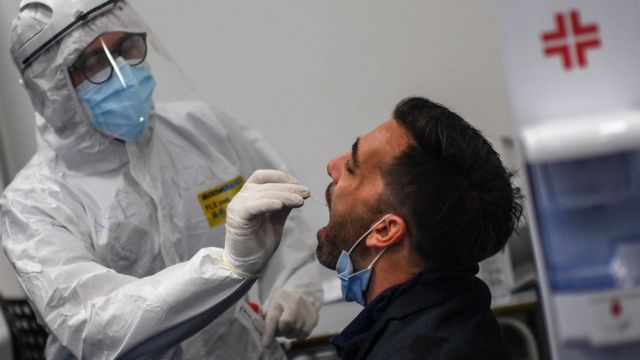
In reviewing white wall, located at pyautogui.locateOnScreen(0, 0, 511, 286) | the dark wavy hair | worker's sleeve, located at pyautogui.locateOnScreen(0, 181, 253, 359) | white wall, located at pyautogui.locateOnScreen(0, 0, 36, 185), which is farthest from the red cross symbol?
white wall, located at pyautogui.locateOnScreen(0, 0, 36, 185)

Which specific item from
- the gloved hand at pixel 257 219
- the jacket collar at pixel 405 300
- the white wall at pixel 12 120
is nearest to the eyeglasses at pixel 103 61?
the gloved hand at pixel 257 219

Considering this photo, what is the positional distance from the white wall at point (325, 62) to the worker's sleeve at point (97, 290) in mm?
860

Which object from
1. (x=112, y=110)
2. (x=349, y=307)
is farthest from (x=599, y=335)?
(x=112, y=110)

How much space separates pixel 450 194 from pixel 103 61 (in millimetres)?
972

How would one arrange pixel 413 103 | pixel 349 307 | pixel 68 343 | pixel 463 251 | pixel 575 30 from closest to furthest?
pixel 463 251
pixel 413 103
pixel 68 343
pixel 575 30
pixel 349 307

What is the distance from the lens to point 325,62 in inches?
109

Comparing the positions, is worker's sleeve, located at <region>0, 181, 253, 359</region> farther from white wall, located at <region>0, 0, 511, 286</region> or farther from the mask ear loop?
white wall, located at <region>0, 0, 511, 286</region>

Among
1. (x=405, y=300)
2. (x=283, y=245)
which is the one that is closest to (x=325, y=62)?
(x=283, y=245)

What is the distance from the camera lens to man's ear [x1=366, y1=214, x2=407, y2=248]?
1.55 meters

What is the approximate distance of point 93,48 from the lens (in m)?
2.07

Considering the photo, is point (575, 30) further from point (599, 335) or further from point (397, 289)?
point (397, 289)

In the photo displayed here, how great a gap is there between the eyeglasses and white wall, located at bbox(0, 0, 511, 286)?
0.58m

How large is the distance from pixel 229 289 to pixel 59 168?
645mm

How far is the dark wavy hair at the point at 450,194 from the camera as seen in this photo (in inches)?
60.1
